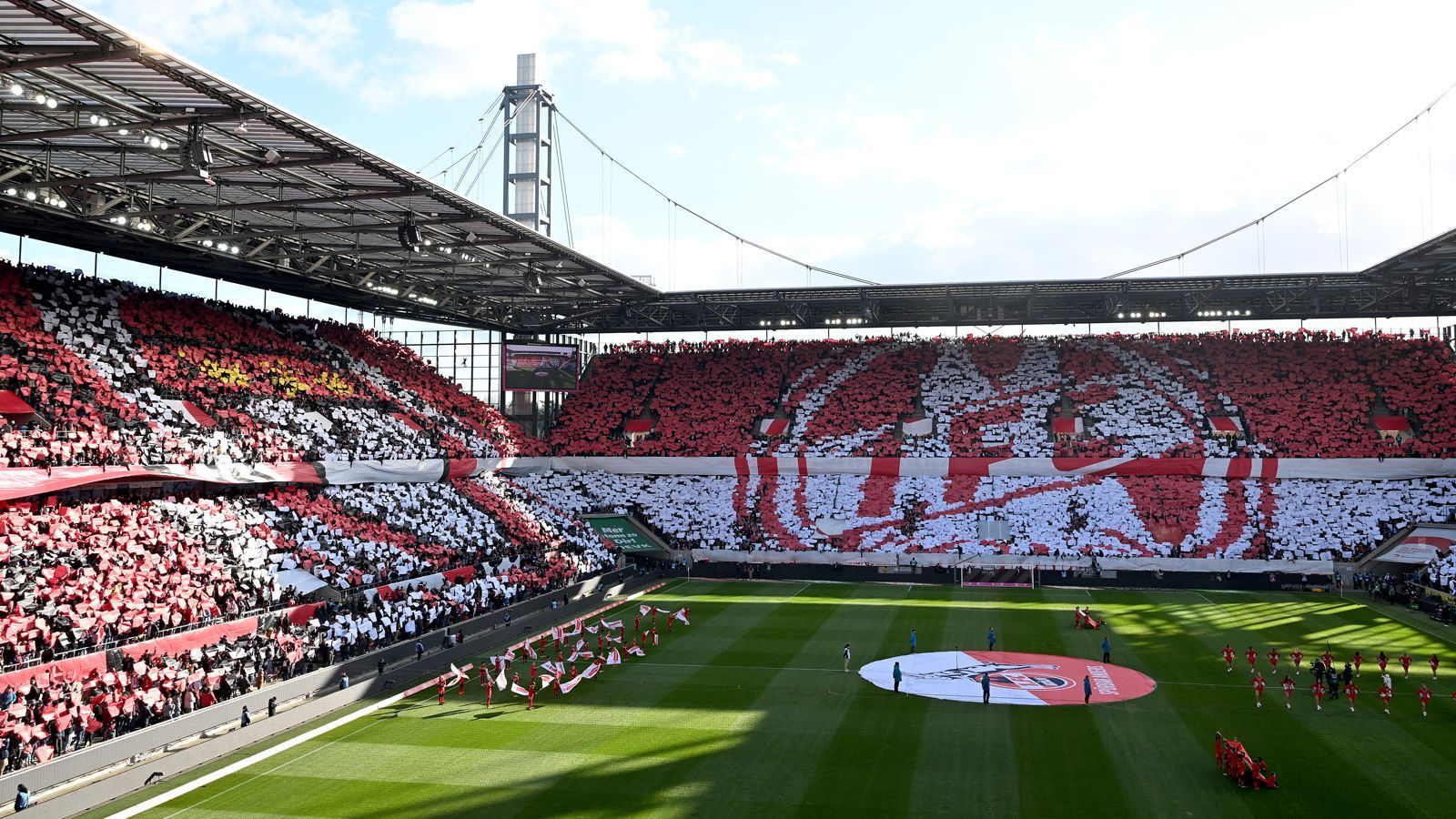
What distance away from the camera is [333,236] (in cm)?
4250

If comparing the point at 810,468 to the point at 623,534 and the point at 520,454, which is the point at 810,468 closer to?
the point at 623,534

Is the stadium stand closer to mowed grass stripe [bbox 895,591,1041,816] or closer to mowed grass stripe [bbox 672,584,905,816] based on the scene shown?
mowed grass stripe [bbox 672,584,905,816]

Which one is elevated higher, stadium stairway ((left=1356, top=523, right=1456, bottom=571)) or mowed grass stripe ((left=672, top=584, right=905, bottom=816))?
stadium stairway ((left=1356, top=523, right=1456, bottom=571))

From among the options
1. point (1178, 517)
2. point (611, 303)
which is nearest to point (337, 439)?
point (611, 303)

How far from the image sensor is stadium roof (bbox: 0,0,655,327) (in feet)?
79.5

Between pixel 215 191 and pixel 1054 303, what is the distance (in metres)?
45.9

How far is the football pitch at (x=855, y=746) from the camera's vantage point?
19750 mm

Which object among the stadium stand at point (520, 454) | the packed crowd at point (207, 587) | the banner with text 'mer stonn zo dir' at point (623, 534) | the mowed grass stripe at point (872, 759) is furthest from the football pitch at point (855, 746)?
the banner with text 'mer stonn zo dir' at point (623, 534)

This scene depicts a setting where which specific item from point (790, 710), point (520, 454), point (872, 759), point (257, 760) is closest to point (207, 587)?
point (257, 760)

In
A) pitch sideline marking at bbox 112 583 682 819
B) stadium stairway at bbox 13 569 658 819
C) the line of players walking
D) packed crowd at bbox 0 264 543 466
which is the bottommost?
pitch sideline marking at bbox 112 583 682 819

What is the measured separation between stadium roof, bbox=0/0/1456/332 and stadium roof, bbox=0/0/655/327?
3.3 inches

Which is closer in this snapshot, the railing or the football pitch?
the football pitch

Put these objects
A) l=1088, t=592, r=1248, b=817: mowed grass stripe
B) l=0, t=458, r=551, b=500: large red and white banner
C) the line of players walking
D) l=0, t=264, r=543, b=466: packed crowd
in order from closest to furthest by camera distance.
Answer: l=1088, t=592, r=1248, b=817: mowed grass stripe < the line of players walking < l=0, t=458, r=551, b=500: large red and white banner < l=0, t=264, r=543, b=466: packed crowd

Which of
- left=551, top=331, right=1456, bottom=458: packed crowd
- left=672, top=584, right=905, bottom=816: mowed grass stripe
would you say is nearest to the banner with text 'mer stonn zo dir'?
left=551, top=331, right=1456, bottom=458: packed crowd
